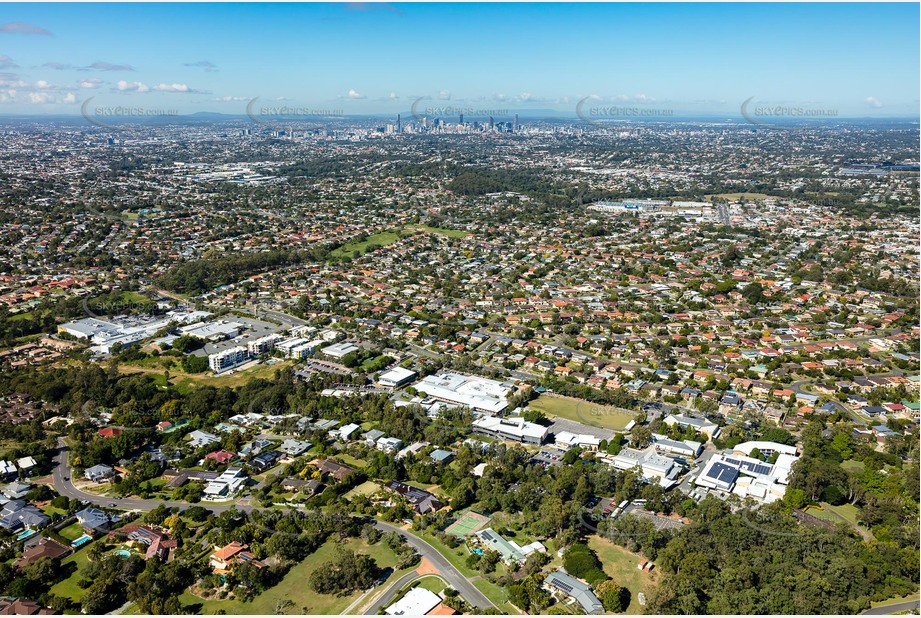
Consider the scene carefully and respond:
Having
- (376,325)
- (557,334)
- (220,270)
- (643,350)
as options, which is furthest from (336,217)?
(643,350)

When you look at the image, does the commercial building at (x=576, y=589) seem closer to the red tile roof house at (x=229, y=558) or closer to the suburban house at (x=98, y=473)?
the red tile roof house at (x=229, y=558)

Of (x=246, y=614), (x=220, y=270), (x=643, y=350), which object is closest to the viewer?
(x=246, y=614)

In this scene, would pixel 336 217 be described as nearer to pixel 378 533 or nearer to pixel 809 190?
pixel 378 533

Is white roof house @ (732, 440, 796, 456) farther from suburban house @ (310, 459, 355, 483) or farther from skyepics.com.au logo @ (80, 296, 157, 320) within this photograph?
skyepics.com.au logo @ (80, 296, 157, 320)

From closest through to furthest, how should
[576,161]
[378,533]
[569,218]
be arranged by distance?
[378,533] < [569,218] < [576,161]

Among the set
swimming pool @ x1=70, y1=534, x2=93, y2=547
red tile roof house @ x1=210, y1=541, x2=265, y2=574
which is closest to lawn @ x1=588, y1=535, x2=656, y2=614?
red tile roof house @ x1=210, y1=541, x2=265, y2=574

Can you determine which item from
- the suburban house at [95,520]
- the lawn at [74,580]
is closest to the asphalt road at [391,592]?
the lawn at [74,580]
